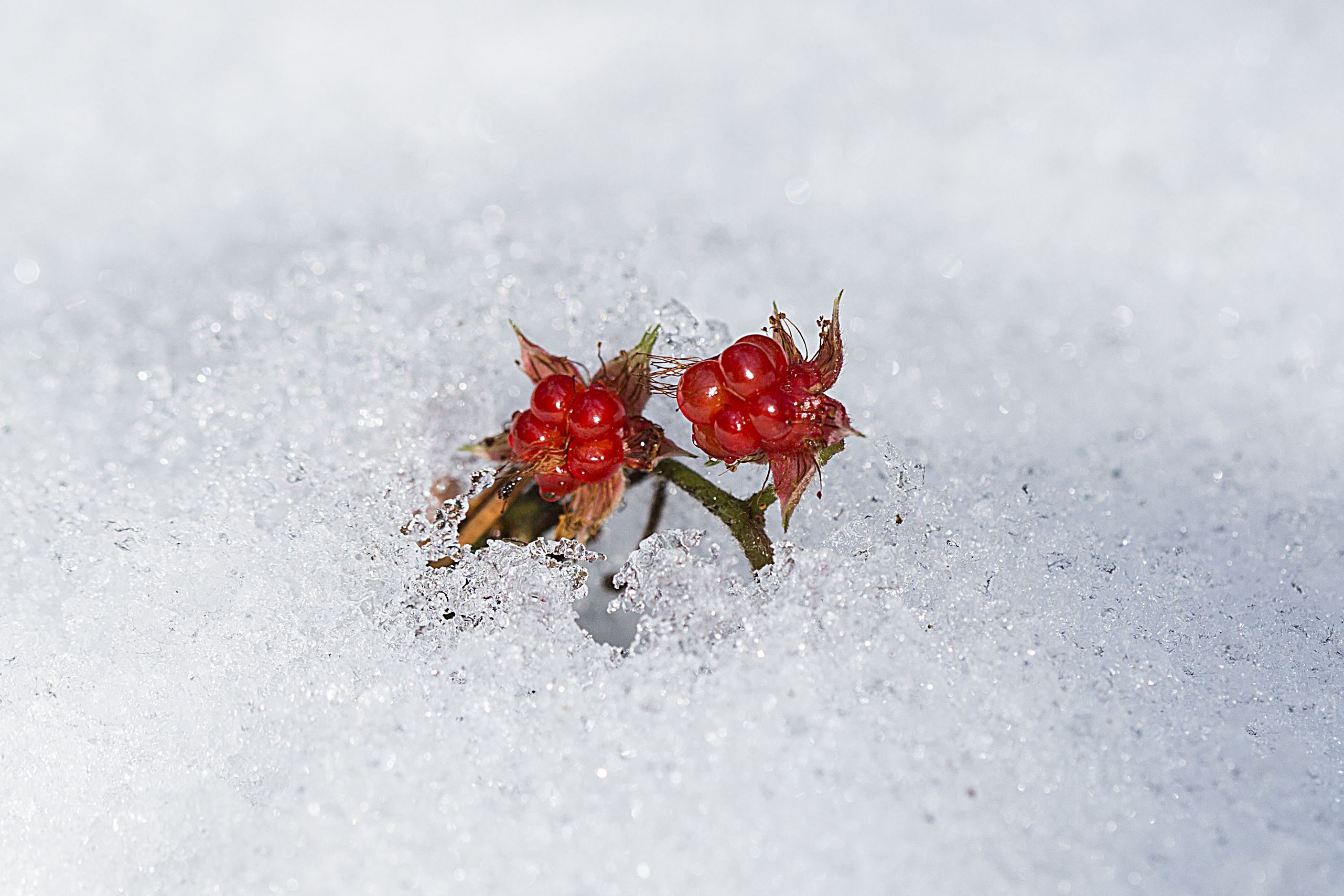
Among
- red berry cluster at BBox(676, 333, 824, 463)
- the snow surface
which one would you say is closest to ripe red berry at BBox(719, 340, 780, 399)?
red berry cluster at BBox(676, 333, 824, 463)

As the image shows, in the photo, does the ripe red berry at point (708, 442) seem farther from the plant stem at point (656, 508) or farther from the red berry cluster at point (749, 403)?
the plant stem at point (656, 508)

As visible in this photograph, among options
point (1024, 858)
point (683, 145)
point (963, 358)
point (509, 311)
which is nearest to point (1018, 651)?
point (1024, 858)

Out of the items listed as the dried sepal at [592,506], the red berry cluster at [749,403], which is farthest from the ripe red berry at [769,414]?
the dried sepal at [592,506]

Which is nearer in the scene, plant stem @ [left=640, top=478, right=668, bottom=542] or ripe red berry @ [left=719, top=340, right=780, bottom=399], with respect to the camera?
ripe red berry @ [left=719, top=340, right=780, bottom=399]

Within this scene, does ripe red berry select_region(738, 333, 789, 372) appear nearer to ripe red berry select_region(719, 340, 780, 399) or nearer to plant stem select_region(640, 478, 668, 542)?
ripe red berry select_region(719, 340, 780, 399)

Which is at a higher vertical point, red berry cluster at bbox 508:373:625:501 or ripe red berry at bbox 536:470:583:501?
red berry cluster at bbox 508:373:625:501

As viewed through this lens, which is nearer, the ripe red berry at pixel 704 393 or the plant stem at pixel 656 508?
the ripe red berry at pixel 704 393

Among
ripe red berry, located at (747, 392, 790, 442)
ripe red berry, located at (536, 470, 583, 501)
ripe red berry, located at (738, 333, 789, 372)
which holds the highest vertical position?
ripe red berry, located at (738, 333, 789, 372)
